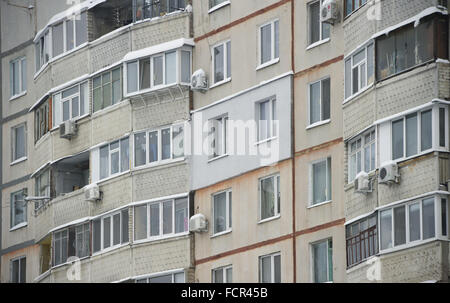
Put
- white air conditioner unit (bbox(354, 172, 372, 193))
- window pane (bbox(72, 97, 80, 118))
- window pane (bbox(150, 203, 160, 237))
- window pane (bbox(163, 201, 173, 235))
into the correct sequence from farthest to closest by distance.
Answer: window pane (bbox(72, 97, 80, 118)) → window pane (bbox(150, 203, 160, 237)) → window pane (bbox(163, 201, 173, 235)) → white air conditioner unit (bbox(354, 172, 372, 193))

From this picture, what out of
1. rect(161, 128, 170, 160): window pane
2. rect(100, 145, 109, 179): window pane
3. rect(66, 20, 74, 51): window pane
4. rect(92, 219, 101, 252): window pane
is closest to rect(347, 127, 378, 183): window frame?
rect(161, 128, 170, 160): window pane

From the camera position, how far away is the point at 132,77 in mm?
62156

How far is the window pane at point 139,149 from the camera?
61469 millimetres

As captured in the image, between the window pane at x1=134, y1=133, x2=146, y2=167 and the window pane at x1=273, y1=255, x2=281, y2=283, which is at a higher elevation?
the window pane at x1=134, y1=133, x2=146, y2=167

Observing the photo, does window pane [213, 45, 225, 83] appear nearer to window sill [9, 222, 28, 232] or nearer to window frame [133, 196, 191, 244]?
window frame [133, 196, 191, 244]

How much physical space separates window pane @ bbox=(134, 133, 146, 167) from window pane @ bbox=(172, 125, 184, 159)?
48.5 inches

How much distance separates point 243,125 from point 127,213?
17.7 ft

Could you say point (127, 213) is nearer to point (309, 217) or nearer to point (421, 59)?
point (309, 217)

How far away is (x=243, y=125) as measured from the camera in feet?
191

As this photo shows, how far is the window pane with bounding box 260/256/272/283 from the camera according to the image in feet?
184

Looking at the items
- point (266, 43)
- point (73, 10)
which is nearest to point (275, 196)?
point (266, 43)

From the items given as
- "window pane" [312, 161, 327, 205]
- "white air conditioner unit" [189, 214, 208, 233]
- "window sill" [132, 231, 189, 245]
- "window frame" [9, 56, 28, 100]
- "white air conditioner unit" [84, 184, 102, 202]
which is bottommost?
"window sill" [132, 231, 189, 245]

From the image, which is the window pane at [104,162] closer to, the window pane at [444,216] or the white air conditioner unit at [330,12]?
the white air conditioner unit at [330,12]

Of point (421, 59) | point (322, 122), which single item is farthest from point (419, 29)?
point (322, 122)
